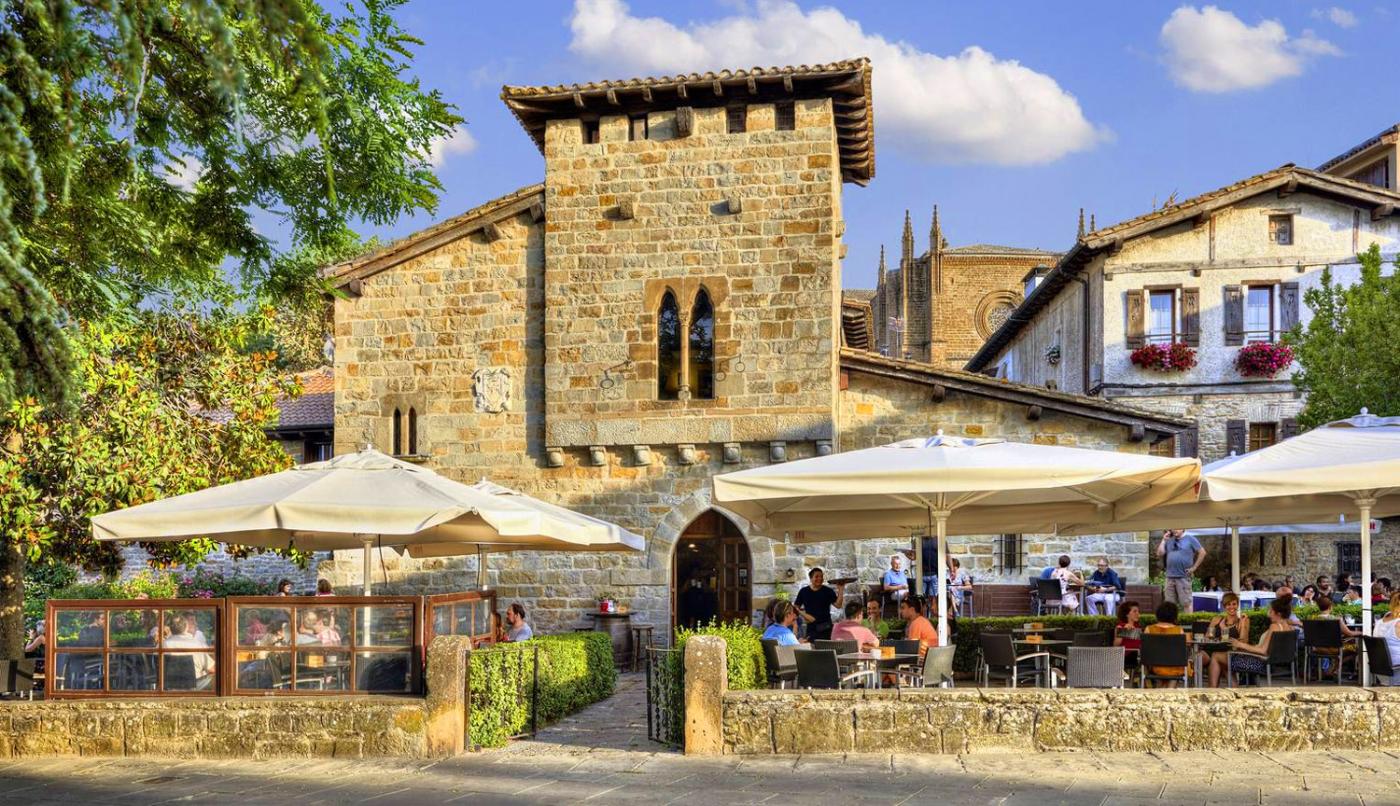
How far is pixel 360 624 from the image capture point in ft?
34.7

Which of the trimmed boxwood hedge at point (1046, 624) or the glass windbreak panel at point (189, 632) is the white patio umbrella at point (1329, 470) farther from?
the glass windbreak panel at point (189, 632)

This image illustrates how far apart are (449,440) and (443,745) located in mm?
10064

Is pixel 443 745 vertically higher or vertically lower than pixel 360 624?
lower

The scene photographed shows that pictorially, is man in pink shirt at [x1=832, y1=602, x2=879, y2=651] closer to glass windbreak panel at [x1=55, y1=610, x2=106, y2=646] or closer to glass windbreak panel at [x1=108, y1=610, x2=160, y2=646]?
glass windbreak panel at [x1=108, y1=610, x2=160, y2=646]

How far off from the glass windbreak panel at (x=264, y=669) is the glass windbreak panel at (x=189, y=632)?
26cm

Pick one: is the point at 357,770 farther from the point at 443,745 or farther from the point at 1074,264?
the point at 1074,264

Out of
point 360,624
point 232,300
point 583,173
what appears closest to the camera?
point 360,624

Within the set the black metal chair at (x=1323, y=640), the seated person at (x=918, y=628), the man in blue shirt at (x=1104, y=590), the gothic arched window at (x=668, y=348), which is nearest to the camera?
the black metal chair at (x=1323, y=640)

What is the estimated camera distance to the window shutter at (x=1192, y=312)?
88.8 feet

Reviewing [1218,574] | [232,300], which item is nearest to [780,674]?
[232,300]

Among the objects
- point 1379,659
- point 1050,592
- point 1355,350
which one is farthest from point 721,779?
point 1355,350

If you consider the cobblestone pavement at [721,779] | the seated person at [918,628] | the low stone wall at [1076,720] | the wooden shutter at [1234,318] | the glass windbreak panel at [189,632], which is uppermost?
the wooden shutter at [1234,318]

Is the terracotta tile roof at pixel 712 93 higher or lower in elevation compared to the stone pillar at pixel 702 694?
higher

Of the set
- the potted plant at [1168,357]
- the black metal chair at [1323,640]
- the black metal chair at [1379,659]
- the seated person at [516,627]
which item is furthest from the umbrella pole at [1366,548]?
the potted plant at [1168,357]
